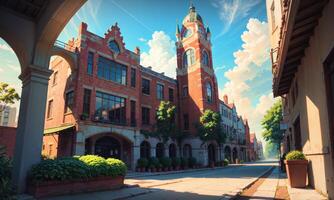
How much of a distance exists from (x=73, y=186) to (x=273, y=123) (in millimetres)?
42296

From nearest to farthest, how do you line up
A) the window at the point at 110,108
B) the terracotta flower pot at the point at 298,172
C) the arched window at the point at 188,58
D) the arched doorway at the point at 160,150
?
the terracotta flower pot at the point at 298,172 < the window at the point at 110,108 < the arched doorway at the point at 160,150 < the arched window at the point at 188,58

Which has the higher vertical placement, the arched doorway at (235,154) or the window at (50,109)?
the window at (50,109)

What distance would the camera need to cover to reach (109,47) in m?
23.7

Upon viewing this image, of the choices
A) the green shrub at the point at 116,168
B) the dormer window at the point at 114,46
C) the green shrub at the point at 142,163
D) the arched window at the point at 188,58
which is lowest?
the green shrub at the point at 142,163

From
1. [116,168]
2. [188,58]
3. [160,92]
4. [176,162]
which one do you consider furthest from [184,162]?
[116,168]

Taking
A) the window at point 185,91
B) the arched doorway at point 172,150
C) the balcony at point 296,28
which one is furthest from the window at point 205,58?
the balcony at point 296,28

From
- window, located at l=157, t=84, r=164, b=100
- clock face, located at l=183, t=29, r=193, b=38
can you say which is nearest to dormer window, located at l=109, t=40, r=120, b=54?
window, located at l=157, t=84, r=164, b=100

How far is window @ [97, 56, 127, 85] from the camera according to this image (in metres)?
22.7

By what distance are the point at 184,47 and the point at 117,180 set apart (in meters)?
28.1

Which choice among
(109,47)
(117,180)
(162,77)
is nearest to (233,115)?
(162,77)

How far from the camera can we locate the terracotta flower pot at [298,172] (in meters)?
8.88

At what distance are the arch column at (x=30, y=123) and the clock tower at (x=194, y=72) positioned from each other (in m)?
24.0

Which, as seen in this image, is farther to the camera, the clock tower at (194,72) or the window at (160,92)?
the clock tower at (194,72)

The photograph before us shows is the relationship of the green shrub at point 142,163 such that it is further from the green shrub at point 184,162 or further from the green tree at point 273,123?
the green tree at point 273,123
